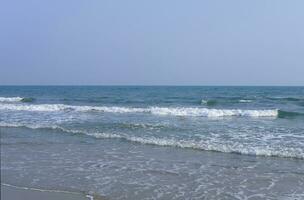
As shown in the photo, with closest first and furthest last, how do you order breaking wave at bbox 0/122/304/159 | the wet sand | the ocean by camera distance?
the wet sand, the ocean, breaking wave at bbox 0/122/304/159

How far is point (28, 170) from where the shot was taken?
9625mm

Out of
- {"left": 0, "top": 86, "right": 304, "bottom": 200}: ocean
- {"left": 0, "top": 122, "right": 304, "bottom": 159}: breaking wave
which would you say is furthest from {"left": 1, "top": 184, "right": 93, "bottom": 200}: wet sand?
{"left": 0, "top": 122, "right": 304, "bottom": 159}: breaking wave

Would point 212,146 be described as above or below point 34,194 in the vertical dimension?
above

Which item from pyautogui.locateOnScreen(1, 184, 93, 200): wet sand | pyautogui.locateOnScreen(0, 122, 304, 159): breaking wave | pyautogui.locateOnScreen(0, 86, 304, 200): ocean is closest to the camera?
pyautogui.locateOnScreen(1, 184, 93, 200): wet sand

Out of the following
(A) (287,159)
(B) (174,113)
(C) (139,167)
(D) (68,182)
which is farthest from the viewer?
Answer: (B) (174,113)

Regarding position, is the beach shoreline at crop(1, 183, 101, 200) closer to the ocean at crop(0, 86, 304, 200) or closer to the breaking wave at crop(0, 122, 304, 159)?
the ocean at crop(0, 86, 304, 200)

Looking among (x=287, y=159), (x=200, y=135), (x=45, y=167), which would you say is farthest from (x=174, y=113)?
(x=45, y=167)

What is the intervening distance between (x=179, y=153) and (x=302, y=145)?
3.95 m

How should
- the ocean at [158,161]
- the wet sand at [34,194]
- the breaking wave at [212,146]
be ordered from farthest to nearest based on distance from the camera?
the breaking wave at [212,146]
the ocean at [158,161]
the wet sand at [34,194]

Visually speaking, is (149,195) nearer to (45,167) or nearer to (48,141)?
(45,167)

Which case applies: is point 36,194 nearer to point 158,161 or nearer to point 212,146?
point 158,161

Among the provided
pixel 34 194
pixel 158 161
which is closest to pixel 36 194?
pixel 34 194

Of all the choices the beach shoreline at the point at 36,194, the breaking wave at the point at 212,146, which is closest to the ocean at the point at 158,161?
the breaking wave at the point at 212,146

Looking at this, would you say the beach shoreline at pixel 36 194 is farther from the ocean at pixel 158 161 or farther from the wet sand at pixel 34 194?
the ocean at pixel 158 161
